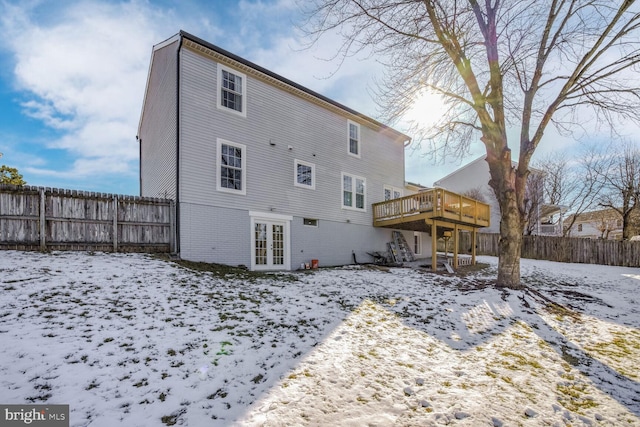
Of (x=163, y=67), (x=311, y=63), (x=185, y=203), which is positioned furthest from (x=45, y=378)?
(x=163, y=67)

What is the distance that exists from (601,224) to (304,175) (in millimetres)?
33815

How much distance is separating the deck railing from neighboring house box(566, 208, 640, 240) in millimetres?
16312

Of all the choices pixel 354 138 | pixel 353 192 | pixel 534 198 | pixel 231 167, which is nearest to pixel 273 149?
pixel 231 167

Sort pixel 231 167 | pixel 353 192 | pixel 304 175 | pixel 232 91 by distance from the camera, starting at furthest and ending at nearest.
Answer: pixel 353 192, pixel 304 175, pixel 232 91, pixel 231 167

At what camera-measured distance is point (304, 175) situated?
12250 mm

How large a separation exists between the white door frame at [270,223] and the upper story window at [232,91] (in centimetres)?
370

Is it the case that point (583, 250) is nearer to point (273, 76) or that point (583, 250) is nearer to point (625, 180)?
point (625, 180)

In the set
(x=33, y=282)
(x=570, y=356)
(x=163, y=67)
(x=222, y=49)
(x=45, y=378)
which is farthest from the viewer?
(x=163, y=67)

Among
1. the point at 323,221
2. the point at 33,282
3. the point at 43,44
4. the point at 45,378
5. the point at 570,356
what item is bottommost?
the point at 570,356

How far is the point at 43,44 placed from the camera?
7.25 m

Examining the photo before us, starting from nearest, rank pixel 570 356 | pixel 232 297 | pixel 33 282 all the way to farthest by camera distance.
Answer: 1. pixel 570 356
2. pixel 33 282
3. pixel 232 297

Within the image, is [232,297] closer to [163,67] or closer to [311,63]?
[311,63]

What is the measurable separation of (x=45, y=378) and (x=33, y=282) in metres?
3.51

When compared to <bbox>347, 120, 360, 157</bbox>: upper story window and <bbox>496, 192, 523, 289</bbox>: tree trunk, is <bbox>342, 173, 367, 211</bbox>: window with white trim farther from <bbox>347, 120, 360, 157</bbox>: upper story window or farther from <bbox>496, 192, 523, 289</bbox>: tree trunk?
<bbox>496, 192, 523, 289</bbox>: tree trunk
